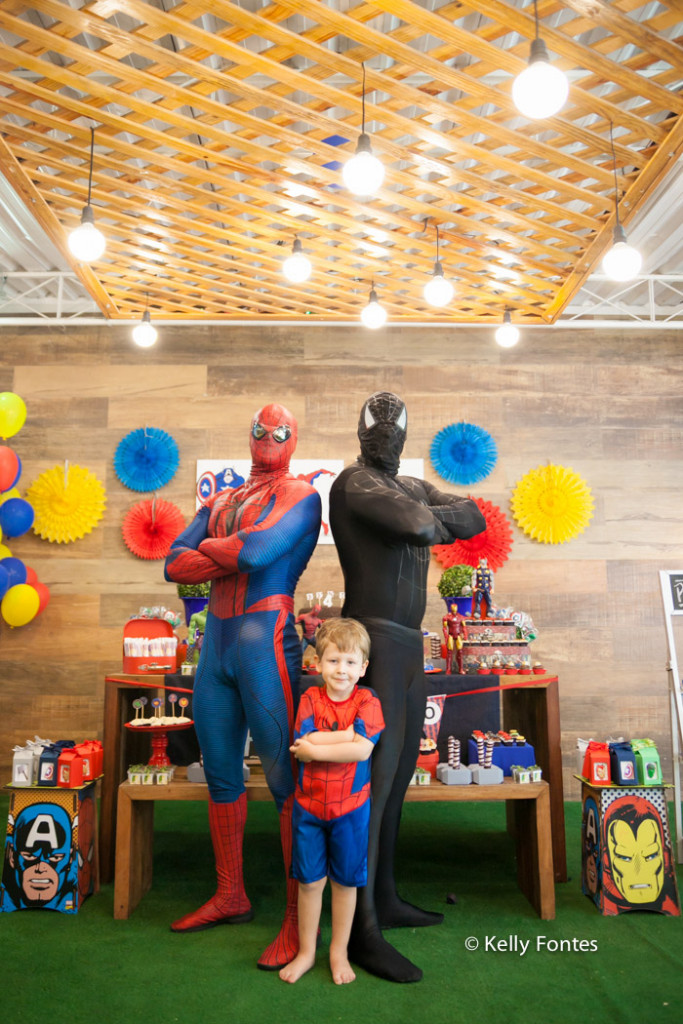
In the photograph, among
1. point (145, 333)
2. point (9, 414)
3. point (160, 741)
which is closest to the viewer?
point (160, 741)

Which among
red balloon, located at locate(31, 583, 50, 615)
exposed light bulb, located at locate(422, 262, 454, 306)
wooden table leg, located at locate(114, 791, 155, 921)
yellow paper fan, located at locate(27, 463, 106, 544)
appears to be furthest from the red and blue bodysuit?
yellow paper fan, located at locate(27, 463, 106, 544)

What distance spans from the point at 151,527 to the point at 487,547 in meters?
2.39

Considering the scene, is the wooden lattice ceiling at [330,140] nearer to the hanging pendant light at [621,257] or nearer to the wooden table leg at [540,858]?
the hanging pendant light at [621,257]

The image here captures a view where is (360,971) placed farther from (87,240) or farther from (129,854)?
(87,240)

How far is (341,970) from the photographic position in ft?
7.75

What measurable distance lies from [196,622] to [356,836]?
1.43 metres

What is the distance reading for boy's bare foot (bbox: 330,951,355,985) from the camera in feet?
7.72

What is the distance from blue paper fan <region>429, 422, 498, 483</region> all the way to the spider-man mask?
8.64 feet

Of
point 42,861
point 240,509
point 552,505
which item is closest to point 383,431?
point 240,509

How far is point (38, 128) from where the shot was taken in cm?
367

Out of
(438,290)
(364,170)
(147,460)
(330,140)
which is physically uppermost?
(330,140)

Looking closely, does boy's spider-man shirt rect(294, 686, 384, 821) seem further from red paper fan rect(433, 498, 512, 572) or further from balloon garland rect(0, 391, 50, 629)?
red paper fan rect(433, 498, 512, 572)

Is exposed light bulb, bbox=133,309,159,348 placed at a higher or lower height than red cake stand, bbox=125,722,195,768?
higher

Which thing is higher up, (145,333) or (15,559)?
(145,333)
